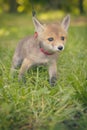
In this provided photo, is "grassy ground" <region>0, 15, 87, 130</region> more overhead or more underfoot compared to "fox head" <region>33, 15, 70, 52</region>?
more underfoot

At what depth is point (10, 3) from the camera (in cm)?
2381

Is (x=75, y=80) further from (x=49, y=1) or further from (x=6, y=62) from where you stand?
(x=49, y=1)

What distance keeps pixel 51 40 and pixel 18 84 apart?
0.71m

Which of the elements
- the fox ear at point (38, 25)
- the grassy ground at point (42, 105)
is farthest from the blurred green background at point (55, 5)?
the grassy ground at point (42, 105)

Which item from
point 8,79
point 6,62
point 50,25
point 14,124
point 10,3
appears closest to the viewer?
point 14,124

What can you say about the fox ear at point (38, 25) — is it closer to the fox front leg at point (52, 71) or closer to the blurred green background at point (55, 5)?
the fox front leg at point (52, 71)

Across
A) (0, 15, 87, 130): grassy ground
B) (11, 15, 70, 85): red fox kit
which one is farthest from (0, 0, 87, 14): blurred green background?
(0, 15, 87, 130): grassy ground

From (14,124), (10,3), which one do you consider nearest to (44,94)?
(14,124)

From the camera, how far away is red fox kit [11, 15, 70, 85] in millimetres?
5094

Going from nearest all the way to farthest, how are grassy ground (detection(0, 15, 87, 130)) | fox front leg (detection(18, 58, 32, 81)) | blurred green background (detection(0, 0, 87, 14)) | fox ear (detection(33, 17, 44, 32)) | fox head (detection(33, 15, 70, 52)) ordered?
grassy ground (detection(0, 15, 87, 130))
fox head (detection(33, 15, 70, 52))
fox ear (detection(33, 17, 44, 32))
fox front leg (detection(18, 58, 32, 81))
blurred green background (detection(0, 0, 87, 14))

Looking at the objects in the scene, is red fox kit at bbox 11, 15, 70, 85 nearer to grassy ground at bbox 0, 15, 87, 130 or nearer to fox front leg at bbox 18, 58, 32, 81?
fox front leg at bbox 18, 58, 32, 81

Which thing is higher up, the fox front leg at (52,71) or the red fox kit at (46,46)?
the red fox kit at (46,46)

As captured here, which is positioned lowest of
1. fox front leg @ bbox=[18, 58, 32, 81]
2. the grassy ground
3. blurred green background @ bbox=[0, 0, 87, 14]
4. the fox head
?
blurred green background @ bbox=[0, 0, 87, 14]

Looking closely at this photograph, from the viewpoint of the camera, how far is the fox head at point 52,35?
5.05 m
